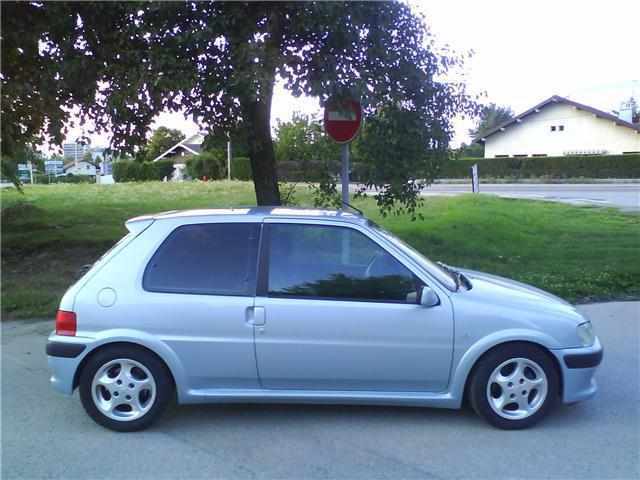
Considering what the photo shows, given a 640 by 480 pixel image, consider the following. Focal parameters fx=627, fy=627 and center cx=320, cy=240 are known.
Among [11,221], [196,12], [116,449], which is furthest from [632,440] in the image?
[11,221]

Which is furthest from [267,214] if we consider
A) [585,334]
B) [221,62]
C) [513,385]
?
[221,62]

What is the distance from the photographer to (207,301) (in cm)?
441

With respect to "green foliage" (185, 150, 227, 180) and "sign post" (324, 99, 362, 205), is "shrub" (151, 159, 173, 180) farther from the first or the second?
"sign post" (324, 99, 362, 205)

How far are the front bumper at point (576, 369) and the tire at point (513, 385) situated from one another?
7 cm

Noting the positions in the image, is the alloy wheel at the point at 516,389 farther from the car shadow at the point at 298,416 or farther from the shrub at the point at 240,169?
the shrub at the point at 240,169

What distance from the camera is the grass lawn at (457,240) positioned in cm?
876

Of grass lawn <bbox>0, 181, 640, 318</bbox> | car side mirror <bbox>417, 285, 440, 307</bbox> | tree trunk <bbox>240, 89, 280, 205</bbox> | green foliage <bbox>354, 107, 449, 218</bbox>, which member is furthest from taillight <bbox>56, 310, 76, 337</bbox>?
green foliage <bbox>354, 107, 449, 218</bbox>

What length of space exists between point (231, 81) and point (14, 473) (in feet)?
14.3

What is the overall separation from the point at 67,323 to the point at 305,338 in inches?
66.7

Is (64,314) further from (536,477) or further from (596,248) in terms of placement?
(596,248)

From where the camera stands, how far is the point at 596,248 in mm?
11398

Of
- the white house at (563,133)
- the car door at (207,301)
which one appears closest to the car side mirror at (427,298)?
the car door at (207,301)

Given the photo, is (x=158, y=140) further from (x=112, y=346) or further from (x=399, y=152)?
(x=112, y=346)

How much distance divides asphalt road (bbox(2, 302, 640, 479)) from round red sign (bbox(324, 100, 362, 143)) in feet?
12.6
